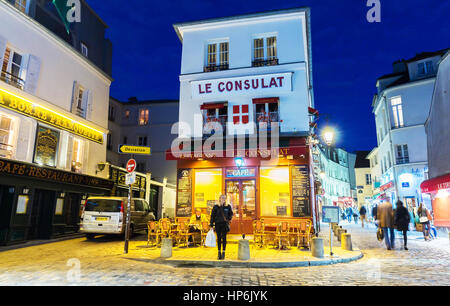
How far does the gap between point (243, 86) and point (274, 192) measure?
214 inches

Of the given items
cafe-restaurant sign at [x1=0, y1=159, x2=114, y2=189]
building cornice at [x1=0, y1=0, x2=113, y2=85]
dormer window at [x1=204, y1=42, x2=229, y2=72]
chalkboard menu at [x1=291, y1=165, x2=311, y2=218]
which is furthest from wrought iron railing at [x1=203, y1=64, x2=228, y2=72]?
cafe-restaurant sign at [x1=0, y1=159, x2=114, y2=189]

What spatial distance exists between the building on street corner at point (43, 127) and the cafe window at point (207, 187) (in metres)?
5.91

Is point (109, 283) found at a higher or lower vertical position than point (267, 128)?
lower

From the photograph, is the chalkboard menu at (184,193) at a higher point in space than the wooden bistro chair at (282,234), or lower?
higher

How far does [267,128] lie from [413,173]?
1553 centimetres

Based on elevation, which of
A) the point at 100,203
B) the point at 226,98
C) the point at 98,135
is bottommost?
the point at 100,203

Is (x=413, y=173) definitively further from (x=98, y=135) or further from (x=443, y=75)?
(x=98, y=135)

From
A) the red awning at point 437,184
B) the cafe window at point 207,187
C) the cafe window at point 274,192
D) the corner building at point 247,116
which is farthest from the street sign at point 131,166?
the red awning at point 437,184

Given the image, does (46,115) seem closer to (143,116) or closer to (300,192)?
(300,192)

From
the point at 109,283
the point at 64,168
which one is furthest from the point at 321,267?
the point at 64,168

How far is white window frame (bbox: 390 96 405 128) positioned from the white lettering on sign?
15.3 m

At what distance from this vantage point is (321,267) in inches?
289

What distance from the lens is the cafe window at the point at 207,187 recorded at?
14.0 metres

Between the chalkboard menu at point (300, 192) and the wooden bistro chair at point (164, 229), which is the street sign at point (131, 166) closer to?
the wooden bistro chair at point (164, 229)
